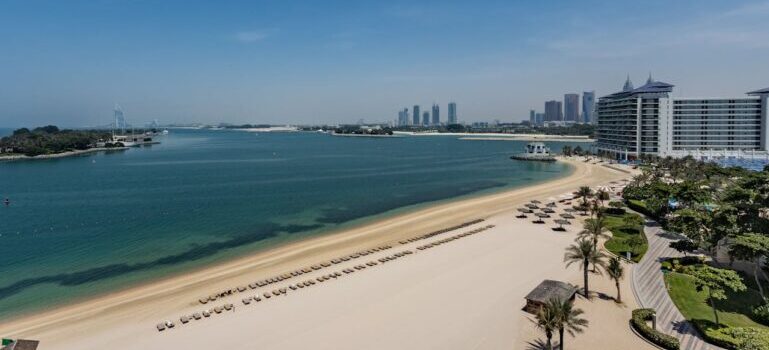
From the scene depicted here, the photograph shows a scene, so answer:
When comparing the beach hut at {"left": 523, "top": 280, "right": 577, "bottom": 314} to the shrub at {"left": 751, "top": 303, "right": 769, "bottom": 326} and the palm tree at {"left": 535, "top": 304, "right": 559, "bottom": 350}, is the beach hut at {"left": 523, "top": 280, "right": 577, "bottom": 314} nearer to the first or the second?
the palm tree at {"left": 535, "top": 304, "right": 559, "bottom": 350}

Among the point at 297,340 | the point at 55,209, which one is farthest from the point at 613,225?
the point at 55,209

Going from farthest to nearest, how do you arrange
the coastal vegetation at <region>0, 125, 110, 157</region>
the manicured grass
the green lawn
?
the coastal vegetation at <region>0, 125, 110, 157</region> < the green lawn < the manicured grass

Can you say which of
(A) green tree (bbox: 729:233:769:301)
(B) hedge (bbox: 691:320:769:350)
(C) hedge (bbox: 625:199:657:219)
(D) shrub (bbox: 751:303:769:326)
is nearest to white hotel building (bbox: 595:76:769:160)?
(C) hedge (bbox: 625:199:657:219)

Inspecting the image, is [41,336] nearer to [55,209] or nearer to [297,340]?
[297,340]

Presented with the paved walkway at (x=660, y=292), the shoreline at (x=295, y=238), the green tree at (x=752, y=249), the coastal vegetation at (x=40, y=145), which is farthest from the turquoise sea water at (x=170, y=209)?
the green tree at (x=752, y=249)

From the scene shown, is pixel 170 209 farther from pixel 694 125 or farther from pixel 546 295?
pixel 694 125

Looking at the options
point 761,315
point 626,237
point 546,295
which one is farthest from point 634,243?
point 546,295

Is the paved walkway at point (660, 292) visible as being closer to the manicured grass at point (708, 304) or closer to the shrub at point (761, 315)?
the manicured grass at point (708, 304)
